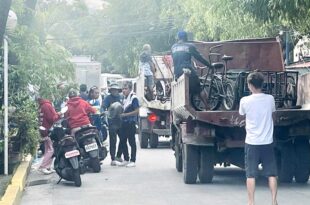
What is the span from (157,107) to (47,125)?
592cm

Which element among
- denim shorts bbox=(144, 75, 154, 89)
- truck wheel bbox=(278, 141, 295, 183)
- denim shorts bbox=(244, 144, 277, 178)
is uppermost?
denim shorts bbox=(144, 75, 154, 89)

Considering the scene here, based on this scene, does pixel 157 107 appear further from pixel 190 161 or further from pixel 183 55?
pixel 190 161

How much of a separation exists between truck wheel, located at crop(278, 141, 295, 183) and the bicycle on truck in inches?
46.1

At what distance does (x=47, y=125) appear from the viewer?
1452 centimetres

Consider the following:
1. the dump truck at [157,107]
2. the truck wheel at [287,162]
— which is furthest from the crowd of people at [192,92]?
the dump truck at [157,107]

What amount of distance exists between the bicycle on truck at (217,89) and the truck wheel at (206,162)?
0.70m

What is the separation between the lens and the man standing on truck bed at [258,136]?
9.80 metres

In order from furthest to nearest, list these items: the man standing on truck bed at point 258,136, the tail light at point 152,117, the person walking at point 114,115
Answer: the tail light at point 152,117 < the person walking at point 114,115 < the man standing on truck bed at point 258,136

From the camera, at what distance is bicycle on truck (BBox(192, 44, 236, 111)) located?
497 inches

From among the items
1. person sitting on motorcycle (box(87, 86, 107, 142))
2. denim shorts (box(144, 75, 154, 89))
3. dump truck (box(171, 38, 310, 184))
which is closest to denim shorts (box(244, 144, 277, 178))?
dump truck (box(171, 38, 310, 184))

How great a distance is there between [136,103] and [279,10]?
525 cm

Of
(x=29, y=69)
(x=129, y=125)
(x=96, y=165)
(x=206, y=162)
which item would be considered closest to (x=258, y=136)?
(x=206, y=162)

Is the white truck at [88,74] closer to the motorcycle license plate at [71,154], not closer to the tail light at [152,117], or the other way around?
the tail light at [152,117]

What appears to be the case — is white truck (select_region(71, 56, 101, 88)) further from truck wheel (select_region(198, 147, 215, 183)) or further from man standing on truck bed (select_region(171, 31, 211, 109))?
truck wheel (select_region(198, 147, 215, 183))
